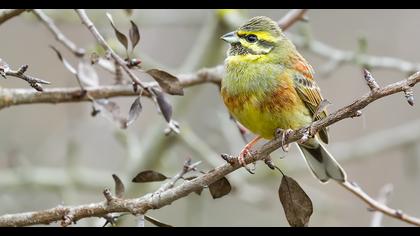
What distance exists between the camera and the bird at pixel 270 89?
3533mm

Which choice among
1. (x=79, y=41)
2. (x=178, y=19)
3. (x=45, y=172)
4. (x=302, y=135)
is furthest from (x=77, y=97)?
(x=79, y=41)

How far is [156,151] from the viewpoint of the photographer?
536 cm

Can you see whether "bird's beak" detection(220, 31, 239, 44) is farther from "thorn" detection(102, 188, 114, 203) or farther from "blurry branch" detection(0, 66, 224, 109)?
"thorn" detection(102, 188, 114, 203)

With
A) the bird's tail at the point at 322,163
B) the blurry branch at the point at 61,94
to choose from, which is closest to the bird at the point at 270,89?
the bird's tail at the point at 322,163

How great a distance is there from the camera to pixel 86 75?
361cm

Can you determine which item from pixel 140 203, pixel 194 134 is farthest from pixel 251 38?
pixel 194 134

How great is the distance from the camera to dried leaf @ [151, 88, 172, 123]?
3.05 meters

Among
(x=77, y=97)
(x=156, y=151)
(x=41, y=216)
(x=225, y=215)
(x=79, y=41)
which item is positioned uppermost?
(x=79, y=41)

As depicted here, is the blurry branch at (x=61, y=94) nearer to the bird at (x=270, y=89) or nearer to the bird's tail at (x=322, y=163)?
the bird at (x=270, y=89)

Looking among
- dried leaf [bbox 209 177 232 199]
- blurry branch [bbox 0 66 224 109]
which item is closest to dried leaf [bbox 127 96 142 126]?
blurry branch [bbox 0 66 224 109]

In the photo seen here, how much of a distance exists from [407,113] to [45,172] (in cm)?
447

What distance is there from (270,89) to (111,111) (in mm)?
812

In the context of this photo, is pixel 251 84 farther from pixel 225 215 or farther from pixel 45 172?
pixel 225 215

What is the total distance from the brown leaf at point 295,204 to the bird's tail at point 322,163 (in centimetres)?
90
